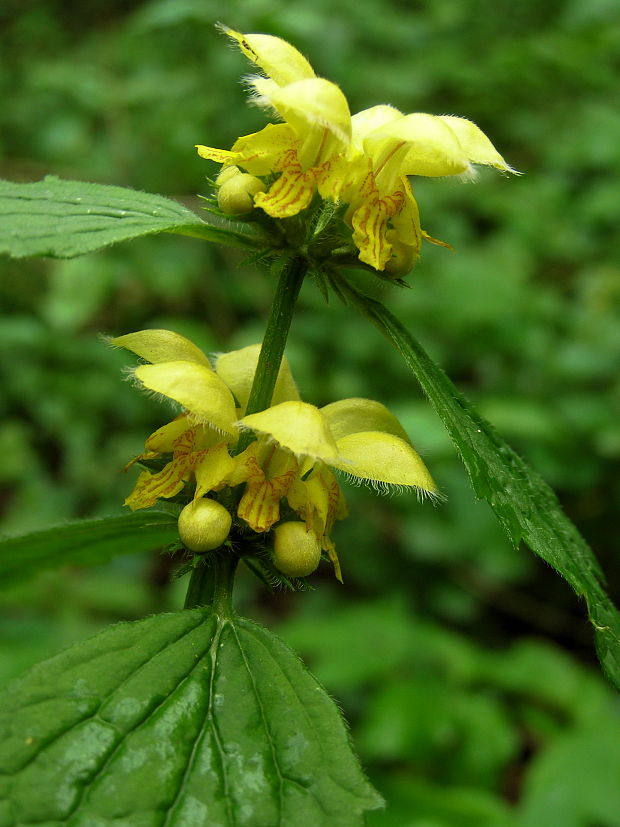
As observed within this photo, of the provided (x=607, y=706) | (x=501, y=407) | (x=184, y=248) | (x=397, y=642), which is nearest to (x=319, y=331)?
(x=184, y=248)

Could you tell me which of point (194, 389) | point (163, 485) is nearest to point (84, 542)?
point (163, 485)

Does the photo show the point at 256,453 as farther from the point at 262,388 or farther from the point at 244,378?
the point at 244,378

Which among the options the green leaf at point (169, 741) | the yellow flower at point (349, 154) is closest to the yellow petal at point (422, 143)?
the yellow flower at point (349, 154)

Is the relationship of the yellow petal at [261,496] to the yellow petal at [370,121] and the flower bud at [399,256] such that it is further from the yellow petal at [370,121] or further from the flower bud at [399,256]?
the yellow petal at [370,121]

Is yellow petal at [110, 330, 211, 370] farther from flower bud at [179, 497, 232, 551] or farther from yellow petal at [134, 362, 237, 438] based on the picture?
flower bud at [179, 497, 232, 551]

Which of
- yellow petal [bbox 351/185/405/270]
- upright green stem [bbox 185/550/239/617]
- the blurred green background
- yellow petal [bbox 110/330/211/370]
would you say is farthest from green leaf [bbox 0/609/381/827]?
the blurred green background

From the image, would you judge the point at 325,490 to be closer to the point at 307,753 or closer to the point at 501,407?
the point at 307,753
